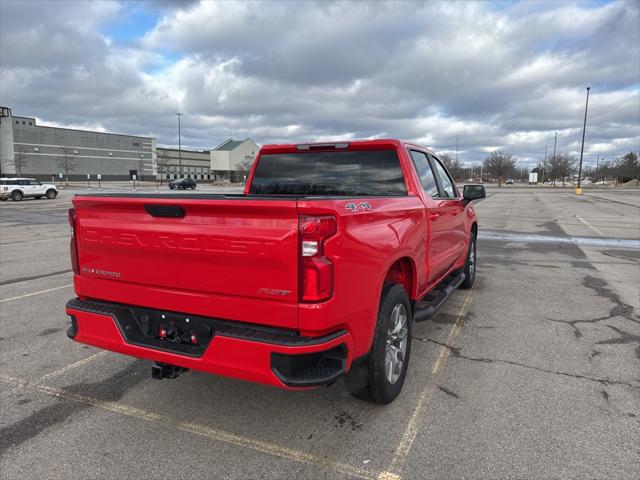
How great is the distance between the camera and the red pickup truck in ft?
8.11

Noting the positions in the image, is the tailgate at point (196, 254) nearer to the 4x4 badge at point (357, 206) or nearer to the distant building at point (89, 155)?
the 4x4 badge at point (357, 206)

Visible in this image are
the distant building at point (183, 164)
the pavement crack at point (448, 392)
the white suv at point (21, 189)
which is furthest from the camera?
the distant building at point (183, 164)

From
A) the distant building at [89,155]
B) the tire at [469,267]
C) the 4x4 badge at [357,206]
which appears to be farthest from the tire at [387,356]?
the distant building at [89,155]

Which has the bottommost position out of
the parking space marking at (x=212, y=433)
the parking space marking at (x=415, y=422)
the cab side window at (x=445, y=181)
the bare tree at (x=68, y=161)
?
the parking space marking at (x=212, y=433)

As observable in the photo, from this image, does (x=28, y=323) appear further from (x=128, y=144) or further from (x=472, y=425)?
(x=128, y=144)

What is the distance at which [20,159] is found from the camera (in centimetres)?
8012

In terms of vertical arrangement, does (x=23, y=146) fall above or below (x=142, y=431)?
above

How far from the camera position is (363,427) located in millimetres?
3080

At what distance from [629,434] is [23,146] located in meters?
103

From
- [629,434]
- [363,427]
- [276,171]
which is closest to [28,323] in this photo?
[276,171]

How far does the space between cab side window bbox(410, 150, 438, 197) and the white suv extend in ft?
120

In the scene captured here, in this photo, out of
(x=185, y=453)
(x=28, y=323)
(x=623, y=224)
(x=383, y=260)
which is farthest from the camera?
(x=623, y=224)

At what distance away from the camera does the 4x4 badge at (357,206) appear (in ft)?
8.61

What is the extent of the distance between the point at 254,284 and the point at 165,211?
0.73m
